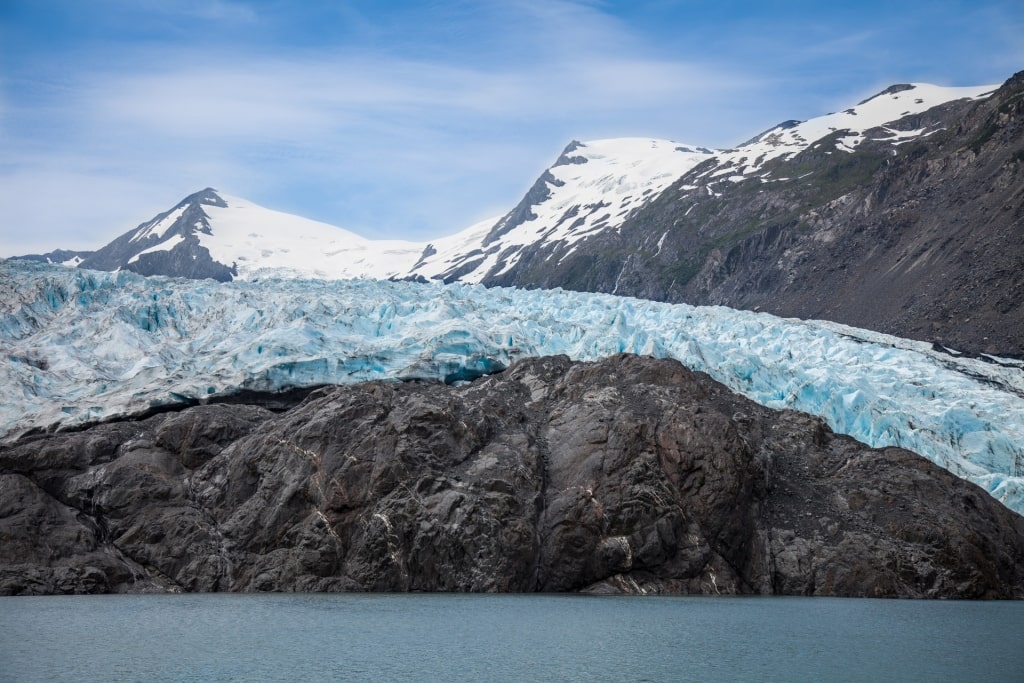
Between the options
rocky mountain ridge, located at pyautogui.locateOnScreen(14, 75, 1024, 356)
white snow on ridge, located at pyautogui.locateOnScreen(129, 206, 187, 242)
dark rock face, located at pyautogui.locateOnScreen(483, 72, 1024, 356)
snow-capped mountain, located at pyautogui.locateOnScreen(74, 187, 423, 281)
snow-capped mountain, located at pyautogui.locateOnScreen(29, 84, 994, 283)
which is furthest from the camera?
white snow on ridge, located at pyautogui.locateOnScreen(129, 206, 187, 242)

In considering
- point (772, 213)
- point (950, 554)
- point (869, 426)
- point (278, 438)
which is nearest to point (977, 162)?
point (772, 213)

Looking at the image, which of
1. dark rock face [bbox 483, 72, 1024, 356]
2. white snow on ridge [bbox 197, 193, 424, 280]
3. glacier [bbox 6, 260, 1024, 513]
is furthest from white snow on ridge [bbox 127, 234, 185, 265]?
glacier [bbox 6, 260, 1024, 513]

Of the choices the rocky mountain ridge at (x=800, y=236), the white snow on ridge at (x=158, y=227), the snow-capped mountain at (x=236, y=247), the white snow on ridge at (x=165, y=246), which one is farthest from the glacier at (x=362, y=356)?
the white snow on ridge at (x=158, y=227)

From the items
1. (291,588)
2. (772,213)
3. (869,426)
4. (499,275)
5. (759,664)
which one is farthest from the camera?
(499,275)

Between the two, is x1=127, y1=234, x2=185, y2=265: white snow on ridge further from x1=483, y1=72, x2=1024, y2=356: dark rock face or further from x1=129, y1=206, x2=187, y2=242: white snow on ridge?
x1=483, y1=72, x2=1024, y2=356: dark rock face

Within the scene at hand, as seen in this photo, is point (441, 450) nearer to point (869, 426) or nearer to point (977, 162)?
point (869, 426)

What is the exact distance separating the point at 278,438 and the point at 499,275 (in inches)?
5339

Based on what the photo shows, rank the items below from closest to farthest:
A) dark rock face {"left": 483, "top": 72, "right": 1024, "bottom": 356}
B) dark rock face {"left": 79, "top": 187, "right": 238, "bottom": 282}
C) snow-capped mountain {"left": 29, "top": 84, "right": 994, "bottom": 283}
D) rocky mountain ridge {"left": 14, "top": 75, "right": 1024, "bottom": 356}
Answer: dark rock face {"left": 483, "top": 72, "right": 1024, "bottom": 356}, rocky mountain ridge {"left": 14, "top": 75, "right": 1024, "bottom": 356}, dark rock face {"left": 79, "top": 187, "right": 238, "bottom": 282}, snow-capped mountain {"left": 29, "top": 84, "right": 994, "bottom": 283}

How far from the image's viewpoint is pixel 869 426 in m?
44.7

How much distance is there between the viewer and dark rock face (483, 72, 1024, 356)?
87562mm

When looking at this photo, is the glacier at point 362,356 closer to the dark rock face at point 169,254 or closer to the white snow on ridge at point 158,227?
the dark rock face at point 169,254

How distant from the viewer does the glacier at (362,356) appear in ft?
136

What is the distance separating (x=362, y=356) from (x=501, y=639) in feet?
69.8

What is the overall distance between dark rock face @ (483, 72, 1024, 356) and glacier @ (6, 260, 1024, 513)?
3449 cm
